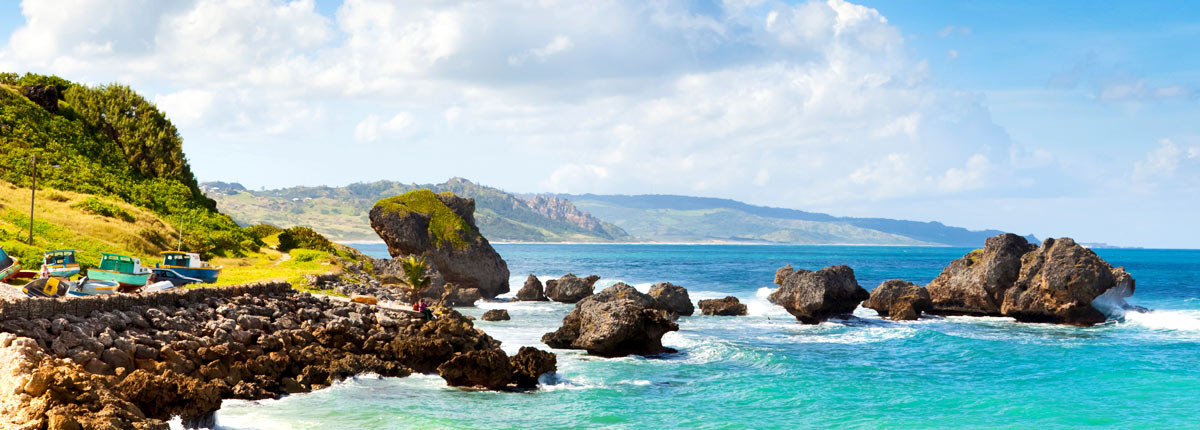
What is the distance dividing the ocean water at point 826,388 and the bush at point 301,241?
106 feet

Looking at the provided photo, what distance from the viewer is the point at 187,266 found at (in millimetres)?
40344

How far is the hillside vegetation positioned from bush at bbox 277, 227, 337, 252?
3279 millimetres

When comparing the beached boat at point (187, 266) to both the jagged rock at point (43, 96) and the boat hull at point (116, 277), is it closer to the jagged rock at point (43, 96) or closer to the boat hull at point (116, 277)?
the boat hull at point (116, 277)

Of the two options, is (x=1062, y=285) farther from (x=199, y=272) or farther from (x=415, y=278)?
(x=199, y=272)

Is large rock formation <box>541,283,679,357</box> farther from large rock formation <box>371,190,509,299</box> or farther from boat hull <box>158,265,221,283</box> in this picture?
large rock formation <box>371,190,509,299</box>

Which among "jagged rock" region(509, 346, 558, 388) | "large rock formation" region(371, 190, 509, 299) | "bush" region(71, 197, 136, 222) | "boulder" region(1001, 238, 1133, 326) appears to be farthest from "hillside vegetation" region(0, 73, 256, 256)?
"boulder" region(1001, 238, 1133, 326)

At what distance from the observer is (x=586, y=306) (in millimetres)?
38656

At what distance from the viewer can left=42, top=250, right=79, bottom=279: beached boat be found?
117ft

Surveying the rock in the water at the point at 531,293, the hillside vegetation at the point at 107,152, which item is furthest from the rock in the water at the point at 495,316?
the hillside vegetation at the point at 107,152

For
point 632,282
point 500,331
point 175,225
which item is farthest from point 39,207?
point 632,282

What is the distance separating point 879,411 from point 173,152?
271 ft

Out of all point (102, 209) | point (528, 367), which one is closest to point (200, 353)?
point (528, 367)

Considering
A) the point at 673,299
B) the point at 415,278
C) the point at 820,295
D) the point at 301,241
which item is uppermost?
the point at 301,241

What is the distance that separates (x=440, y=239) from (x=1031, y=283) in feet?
128
